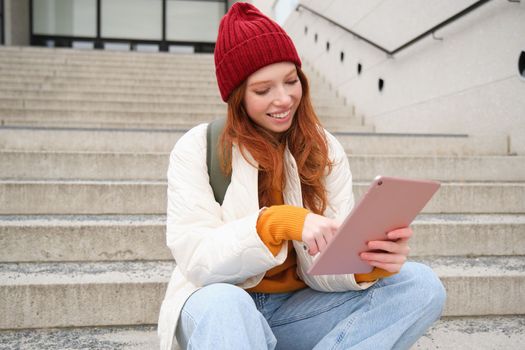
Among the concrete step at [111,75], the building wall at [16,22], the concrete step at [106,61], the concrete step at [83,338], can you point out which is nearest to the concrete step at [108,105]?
the concrete step at [111,75]

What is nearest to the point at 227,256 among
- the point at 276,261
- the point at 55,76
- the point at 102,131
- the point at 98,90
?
the point at 276,261

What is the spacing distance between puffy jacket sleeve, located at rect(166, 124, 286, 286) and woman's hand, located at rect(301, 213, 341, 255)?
109 mm

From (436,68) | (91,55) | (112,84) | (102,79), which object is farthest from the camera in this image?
(91,55)

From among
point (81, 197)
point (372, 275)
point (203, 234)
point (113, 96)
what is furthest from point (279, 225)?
point (113, 96)

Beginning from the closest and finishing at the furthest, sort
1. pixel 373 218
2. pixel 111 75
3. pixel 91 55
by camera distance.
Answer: pixel 373 218, pixel 111 75, pixel 91 55

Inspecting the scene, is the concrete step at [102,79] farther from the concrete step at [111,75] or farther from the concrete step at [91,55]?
the concrete step at [91,55]

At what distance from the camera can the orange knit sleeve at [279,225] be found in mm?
1185

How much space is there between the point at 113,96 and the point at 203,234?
4577 millimetres

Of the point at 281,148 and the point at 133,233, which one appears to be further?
the point at 133,233

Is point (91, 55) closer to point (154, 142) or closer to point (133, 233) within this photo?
point (154, 142)

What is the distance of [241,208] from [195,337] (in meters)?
0.40

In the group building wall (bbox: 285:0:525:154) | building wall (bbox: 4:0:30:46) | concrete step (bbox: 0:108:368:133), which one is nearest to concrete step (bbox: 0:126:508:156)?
building wall (bbox: 285:0:525:154)

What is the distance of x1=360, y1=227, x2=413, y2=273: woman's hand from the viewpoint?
1171 millimetres

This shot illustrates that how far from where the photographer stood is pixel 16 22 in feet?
40.3
